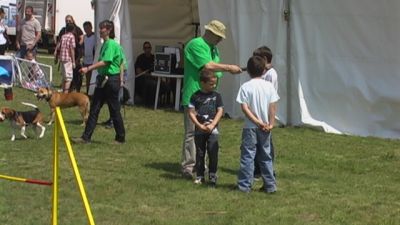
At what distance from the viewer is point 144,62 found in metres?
16.2

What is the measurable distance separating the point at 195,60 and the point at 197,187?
1359mm

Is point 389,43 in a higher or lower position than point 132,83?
higher

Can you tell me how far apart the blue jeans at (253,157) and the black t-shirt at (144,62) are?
916 centimetres

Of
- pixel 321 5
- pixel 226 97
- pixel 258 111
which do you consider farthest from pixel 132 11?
pixel 258 111

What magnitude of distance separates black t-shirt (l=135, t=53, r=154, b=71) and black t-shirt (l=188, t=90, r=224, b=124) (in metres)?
8.78

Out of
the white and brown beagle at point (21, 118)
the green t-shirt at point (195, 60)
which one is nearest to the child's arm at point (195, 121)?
the green t-shirt at point (195, 60)

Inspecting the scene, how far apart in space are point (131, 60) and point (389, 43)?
613 cm

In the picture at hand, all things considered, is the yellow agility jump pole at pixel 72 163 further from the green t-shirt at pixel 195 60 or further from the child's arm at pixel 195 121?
the green t-shirt at pixel 195 60

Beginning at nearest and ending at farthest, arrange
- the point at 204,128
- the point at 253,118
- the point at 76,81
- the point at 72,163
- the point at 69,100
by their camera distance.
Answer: the point at 72,163 → the point at 253,118 → the point at 204,128 → the point at 69,100 → the point at 76,81

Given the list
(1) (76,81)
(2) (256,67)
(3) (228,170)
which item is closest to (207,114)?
(2) (256,67)

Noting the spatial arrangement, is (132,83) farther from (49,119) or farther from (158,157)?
(158,157)

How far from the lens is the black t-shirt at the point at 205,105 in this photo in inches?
292

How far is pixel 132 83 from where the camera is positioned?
50.9 ft

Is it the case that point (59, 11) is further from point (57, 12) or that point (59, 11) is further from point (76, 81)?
point (76, 81)
